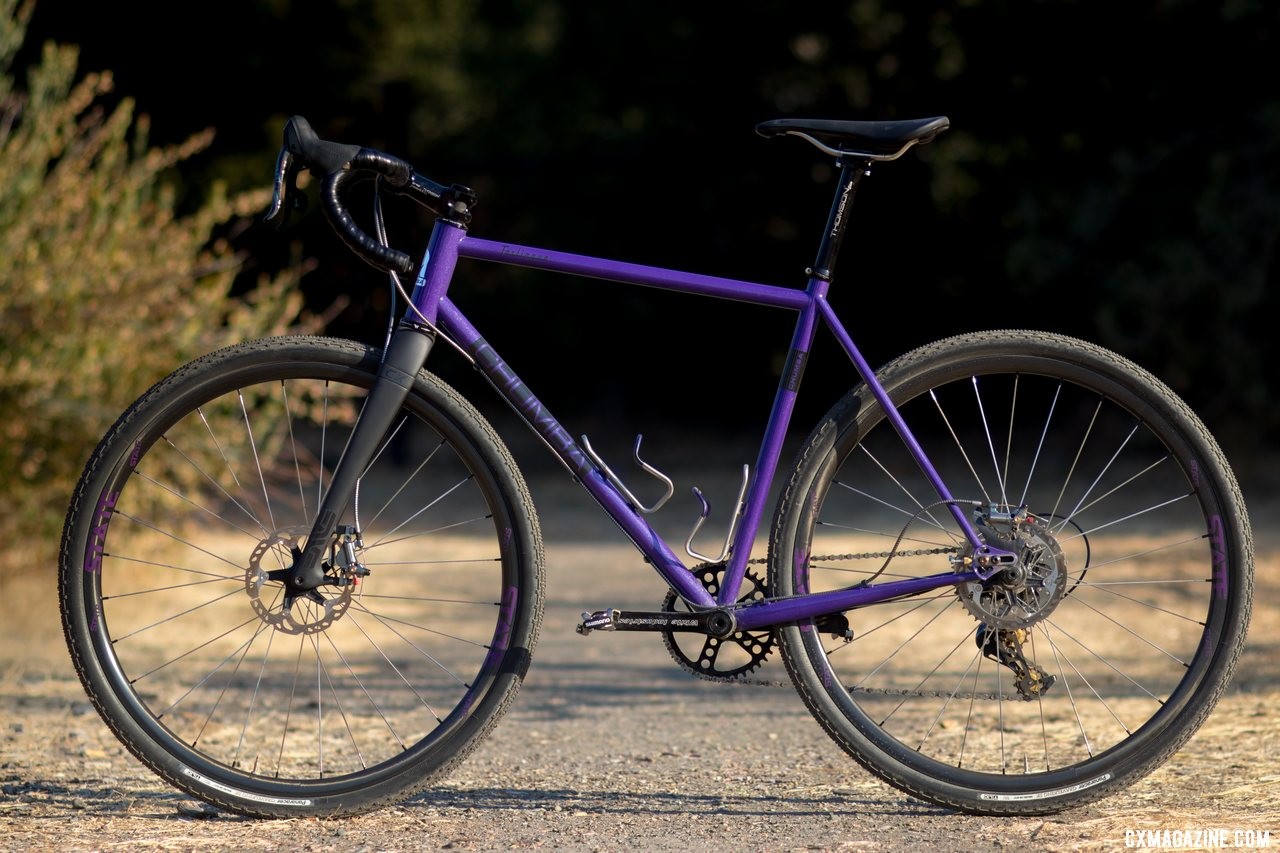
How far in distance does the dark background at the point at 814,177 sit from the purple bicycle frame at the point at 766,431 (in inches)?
188

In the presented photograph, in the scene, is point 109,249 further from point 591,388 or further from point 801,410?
point 591,388

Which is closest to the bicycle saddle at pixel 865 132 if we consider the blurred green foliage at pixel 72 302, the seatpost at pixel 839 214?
the seatpost at pixel 839 214

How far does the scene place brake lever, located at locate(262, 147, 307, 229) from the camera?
2.78m

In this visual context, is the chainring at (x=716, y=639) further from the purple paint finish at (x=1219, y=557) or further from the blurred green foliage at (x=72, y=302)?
the blurred green foliage at (x=72, y=302)

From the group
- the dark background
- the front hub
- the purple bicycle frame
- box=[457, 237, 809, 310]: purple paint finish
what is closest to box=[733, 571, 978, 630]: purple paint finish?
the purple bicycle frame

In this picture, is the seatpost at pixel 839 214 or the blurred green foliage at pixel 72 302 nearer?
the seatpost at pixel 839 214

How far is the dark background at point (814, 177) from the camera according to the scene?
9.10 m

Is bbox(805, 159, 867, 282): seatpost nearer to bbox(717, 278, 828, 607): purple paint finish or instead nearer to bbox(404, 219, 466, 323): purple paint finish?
bbox(717, 278, 828, 607): purple paint finish

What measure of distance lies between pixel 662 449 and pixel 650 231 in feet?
5.89

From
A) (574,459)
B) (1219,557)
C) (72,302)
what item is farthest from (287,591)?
(72,302)

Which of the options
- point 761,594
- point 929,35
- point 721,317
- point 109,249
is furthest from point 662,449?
point 761,594

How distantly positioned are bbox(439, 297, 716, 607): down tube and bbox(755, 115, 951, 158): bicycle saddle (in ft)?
2.31

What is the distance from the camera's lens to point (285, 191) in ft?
9.41

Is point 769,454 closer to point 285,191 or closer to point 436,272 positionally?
point 436,272
